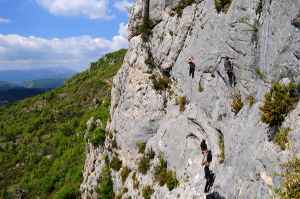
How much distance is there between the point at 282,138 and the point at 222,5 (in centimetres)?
882

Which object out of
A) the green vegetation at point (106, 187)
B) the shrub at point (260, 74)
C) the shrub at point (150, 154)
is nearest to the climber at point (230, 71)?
the shrub at point (260, 74)

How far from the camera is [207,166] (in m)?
19.7

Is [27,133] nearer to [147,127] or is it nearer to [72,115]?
[72,115]

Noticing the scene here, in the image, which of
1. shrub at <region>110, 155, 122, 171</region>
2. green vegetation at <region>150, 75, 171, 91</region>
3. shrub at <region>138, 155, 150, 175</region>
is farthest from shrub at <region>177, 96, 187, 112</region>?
shrub at <region>110, 155, 122, 171</region>

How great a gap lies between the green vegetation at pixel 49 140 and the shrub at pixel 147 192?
33.6ft

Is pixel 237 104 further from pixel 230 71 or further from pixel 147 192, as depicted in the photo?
pixel 147 192

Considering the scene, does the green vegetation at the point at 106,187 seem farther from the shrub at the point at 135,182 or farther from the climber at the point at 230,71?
the climber at the point at 230,71

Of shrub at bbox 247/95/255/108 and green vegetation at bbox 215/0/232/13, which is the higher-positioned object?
green vegetation at bbox 215/0/232/13

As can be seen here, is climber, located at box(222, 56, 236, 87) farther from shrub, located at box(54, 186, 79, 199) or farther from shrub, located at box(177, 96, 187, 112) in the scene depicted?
shrub, located at box(54, 186, 79, 199)

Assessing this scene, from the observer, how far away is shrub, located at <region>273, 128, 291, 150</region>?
603 inches

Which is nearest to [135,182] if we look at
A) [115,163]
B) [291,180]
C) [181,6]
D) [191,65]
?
[115,163]

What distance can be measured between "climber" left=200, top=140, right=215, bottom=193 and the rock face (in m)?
0.35

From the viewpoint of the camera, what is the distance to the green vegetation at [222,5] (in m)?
21.0

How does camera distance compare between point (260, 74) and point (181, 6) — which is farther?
point (181, 6)
